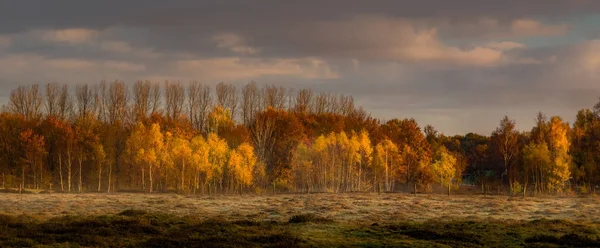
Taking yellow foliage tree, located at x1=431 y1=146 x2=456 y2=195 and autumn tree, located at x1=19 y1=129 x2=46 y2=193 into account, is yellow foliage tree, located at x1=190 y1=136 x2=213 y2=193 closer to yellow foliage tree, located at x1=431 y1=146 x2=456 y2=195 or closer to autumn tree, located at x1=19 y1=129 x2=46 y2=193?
autumn tree, located at x1=19 y1=129 x2=46 y2=193

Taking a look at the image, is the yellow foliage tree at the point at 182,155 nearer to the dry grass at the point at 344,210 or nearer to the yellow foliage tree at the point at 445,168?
the dry grass at the point at 344,210

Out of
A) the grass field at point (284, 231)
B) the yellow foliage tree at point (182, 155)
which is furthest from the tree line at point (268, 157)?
the grass field at point (284, 231)

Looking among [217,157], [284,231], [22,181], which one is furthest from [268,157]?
[284,231]

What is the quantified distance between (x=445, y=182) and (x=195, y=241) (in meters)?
84.9

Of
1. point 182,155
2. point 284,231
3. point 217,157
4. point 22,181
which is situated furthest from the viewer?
point 22,181

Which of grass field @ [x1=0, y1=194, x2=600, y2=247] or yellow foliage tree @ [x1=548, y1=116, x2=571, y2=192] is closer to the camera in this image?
grass field @ [x1=0, y1=194, x2=600, y2=247]

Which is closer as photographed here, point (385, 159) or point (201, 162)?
point (201, 162)

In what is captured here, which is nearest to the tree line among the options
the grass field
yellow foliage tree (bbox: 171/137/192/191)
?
yellow foliage tree (bbox: 171/137/192/191)

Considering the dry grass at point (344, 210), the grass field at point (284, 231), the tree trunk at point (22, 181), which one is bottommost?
the dry grass at point (344, 210)

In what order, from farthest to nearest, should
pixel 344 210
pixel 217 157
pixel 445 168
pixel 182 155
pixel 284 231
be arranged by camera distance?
1. pixel 445 168
2. pixel 217 157
3. pixel 182 155
4. pixel 344 210
5. pixel 284 231

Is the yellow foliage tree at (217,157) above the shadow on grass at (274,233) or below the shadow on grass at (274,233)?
above

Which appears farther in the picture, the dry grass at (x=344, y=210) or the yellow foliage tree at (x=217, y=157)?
the yellow foliage tree at (x=217, y=157)

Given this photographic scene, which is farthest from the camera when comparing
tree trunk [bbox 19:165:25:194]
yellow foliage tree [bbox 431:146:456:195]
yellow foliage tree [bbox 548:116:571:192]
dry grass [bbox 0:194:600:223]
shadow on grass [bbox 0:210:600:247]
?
yellow foliage tree [bbox 431:146:456:195]

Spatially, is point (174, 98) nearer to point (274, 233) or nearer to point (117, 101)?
point (117, 101)
